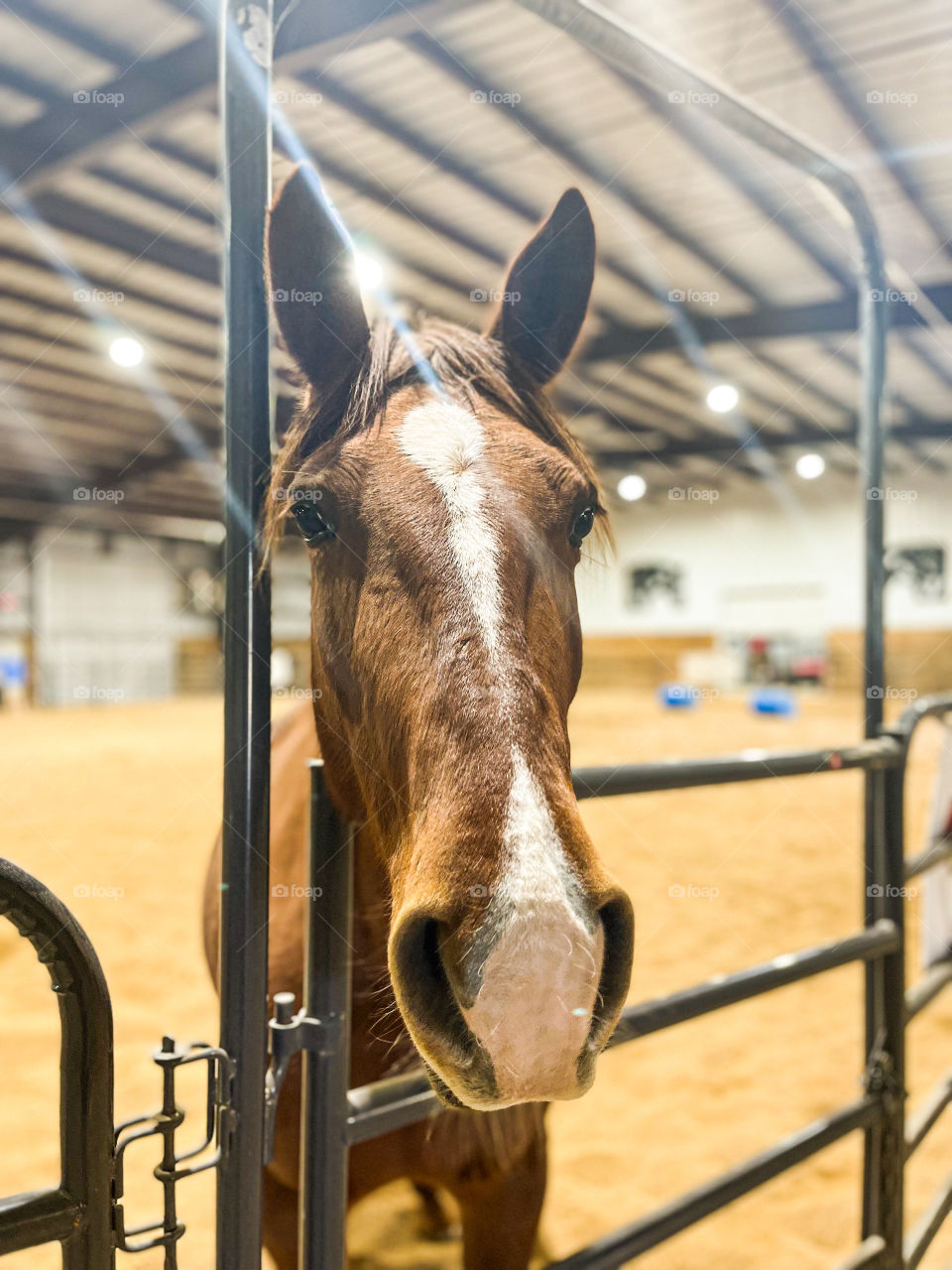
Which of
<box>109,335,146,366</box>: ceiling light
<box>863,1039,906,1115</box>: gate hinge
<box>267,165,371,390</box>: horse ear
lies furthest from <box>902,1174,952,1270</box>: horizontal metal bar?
<box>109,335,146,366</box>: ceiling light

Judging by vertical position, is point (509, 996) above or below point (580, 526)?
below

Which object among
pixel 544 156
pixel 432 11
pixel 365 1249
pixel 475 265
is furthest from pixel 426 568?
pixel 475 265

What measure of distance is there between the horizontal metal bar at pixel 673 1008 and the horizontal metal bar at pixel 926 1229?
0.59m

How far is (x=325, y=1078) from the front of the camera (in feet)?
3.01

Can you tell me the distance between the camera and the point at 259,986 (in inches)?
34.0

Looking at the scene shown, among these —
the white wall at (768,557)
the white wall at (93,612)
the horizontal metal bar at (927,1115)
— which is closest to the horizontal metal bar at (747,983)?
the horizontal metal bar at (927,1115)

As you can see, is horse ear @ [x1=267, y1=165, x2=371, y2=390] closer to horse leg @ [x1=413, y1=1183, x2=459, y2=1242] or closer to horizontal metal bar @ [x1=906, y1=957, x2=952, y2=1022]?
horizontal metal bar @ [x1=906, y1=957, x2=952, y2=1022]

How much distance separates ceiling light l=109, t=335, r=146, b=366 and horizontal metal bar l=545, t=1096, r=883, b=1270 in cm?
848

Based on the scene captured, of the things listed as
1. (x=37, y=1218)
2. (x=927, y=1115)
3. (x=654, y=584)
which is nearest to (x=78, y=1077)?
(x=37, y=1218)

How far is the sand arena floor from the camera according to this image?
6.77ft

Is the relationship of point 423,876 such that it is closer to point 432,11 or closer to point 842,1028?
point 842,1028

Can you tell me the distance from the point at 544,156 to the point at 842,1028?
17.1ft

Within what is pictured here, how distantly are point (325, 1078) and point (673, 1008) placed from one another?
1.95 feet

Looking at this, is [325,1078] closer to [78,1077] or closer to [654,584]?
[78,1077]
